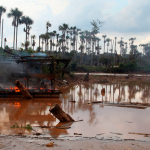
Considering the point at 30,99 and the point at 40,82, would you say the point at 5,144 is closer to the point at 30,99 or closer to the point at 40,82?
the point at 30,99

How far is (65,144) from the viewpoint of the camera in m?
5.82

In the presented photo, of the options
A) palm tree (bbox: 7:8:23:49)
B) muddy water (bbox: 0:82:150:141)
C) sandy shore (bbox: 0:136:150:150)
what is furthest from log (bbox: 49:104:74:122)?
palm tree (bbox: 7:8:23:49)

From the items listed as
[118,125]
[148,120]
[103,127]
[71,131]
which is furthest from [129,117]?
[71,131]

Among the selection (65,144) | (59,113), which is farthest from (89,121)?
(65,144)

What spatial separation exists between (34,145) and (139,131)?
4727 mm

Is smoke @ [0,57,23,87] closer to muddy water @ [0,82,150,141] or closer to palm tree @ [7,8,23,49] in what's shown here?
muddy water @ [0,82,150,141]

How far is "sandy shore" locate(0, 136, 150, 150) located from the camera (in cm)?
543

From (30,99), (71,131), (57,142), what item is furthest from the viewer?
(30,99)

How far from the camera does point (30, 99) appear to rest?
584 inches

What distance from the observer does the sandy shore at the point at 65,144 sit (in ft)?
17.8

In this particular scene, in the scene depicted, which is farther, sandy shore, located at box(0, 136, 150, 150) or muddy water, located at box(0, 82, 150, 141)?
muddy water, located at box(0, 82, 150, 141)

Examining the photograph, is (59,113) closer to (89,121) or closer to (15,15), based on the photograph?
(89,121)

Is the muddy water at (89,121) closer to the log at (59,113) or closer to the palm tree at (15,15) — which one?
the log at (59,113)

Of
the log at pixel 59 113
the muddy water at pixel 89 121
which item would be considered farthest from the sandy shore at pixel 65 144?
the log at pixel 59 113
